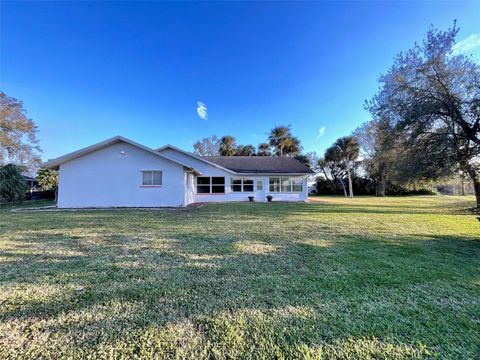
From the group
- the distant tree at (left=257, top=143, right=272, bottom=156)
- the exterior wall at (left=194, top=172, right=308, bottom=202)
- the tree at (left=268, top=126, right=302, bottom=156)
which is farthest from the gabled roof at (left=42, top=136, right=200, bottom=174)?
the distant tree at (left=257, top=143, right=272, bottom=156)

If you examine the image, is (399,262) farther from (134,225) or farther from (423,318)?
(134,225)

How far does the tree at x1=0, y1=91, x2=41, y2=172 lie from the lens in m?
24.2

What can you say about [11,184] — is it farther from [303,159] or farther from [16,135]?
[303,159]

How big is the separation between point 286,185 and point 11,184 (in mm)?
22345

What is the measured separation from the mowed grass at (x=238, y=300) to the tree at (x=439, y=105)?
9630mm

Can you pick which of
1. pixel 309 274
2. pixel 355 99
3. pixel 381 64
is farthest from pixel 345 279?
pixel 355 99

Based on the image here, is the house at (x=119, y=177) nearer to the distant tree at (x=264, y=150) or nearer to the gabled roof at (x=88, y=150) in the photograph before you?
the gabled roof at (x=88, y=150)

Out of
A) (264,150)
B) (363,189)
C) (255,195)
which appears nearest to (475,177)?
(255,195)

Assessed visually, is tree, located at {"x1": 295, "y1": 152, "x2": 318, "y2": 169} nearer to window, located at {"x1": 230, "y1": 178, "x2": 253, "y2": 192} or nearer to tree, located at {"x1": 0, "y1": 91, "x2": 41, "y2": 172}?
window, located at {"x1": 230, "y1": 178, "x2": 253, "y2": 192}

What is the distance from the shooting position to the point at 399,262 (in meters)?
4.41

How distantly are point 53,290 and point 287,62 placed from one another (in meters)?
18.3

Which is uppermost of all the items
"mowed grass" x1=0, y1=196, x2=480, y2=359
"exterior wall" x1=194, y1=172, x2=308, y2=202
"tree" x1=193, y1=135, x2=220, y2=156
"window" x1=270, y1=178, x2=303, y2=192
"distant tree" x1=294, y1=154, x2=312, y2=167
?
"tree" x1=193, y1=135, x2=220, y2=156

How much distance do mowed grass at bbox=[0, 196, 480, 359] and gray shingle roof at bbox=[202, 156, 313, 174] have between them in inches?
632

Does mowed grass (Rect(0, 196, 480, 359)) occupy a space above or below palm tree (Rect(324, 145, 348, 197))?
below
